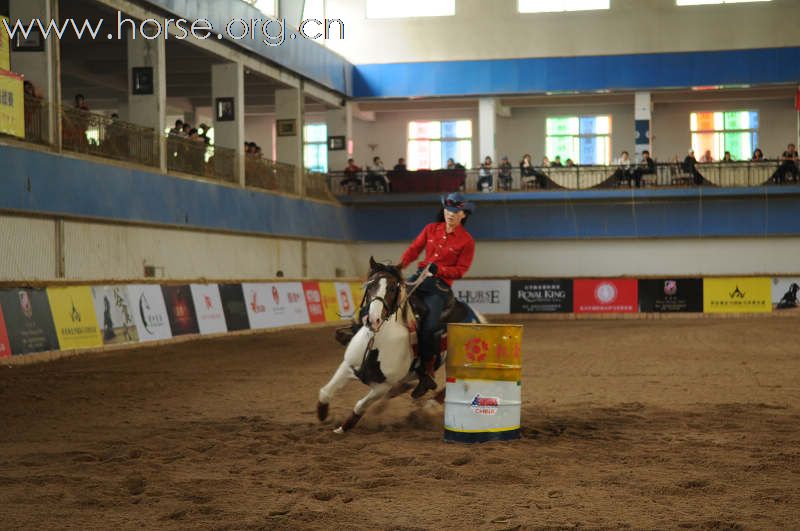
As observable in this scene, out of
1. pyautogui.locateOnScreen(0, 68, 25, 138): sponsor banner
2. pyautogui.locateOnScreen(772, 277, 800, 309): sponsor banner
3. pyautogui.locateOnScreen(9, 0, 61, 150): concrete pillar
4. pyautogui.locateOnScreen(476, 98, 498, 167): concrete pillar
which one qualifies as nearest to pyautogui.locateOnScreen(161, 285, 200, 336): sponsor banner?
pyautogui.locateOnScreen(9, 0, 61, 150): concrete pillar

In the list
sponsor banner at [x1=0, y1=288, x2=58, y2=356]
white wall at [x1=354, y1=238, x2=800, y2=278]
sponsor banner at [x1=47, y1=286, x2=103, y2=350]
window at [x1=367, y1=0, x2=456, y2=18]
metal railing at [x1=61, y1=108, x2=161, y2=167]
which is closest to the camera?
sponsor banner at [x1=0, y1=288, x2=58, y2=356]

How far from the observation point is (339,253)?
42688mm

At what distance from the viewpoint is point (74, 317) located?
19.9 m

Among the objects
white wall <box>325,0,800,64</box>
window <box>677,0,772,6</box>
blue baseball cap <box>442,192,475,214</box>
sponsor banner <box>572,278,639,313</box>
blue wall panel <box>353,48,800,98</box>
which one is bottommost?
sponsor banner <box>572,278,639,313</box>

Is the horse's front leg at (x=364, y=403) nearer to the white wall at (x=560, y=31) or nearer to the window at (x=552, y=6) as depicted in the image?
the white wall at (x=560, y=31)

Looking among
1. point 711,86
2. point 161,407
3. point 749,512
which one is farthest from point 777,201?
point 749,512

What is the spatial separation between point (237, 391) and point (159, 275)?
46.1 ft

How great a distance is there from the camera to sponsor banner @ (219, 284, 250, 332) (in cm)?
2628

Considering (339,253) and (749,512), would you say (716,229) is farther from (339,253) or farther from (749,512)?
(749,512)

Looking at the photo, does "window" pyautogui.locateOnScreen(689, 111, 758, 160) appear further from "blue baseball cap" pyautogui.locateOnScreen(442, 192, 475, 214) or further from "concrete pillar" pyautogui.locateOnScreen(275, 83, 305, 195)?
"blue baseball cap" pyautogui.locateOnScreen(442, 192, 475, 214)

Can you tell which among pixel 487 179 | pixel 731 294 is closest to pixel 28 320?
pixel 731 294

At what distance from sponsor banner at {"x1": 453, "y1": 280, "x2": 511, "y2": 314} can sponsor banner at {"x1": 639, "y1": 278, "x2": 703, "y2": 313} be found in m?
4.70

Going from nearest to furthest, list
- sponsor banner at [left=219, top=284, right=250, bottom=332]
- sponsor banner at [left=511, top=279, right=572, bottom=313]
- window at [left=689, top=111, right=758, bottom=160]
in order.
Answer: sponsor banner at [left=219, top=284, right=250, bottom=332] < sponsor banner at [left=511, top=279, right=572, bottom=313] < window at [left=689, top=111, right=758, bottom=160]

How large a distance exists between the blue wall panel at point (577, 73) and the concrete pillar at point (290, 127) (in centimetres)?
587
